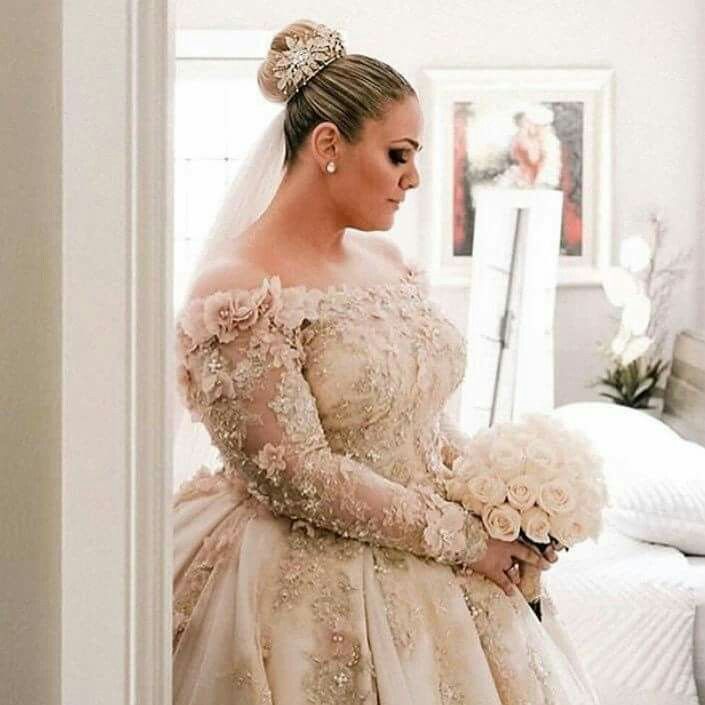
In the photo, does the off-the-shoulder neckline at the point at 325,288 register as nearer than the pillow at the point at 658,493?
Yes

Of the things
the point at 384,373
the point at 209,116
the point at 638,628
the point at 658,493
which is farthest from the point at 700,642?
the point at 209,116

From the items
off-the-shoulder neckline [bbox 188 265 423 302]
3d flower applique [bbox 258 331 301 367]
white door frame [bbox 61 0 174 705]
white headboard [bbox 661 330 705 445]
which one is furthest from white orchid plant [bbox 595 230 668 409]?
white door frame [bbox 61 0 174 705]

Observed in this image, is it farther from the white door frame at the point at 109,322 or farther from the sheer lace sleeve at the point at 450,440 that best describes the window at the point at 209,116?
the white door frame at the point at 109,322

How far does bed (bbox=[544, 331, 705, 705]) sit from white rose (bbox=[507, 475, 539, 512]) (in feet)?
3.20

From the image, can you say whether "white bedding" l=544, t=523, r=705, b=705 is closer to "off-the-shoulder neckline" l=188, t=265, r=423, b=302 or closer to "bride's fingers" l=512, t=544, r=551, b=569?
"bride's fingers" l=512, t=544, r=551, b=569

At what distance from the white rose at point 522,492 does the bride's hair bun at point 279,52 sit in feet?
2.27

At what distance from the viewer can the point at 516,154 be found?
5.19 m

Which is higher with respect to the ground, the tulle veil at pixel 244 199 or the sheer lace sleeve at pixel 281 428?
the tulle veil at pixel 244 199

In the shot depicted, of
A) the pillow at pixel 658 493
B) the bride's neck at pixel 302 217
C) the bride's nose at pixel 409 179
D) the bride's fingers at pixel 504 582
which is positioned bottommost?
the pillow at pixel 658 493

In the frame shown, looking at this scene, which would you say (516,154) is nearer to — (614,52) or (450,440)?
(614,52)

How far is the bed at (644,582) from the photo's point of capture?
2787 mm

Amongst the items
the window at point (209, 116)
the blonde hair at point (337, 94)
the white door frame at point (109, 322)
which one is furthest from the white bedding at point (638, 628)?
the window at point (209, 116)

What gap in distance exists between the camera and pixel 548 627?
6.72ft

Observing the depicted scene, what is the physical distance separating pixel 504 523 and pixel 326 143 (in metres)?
0.62
